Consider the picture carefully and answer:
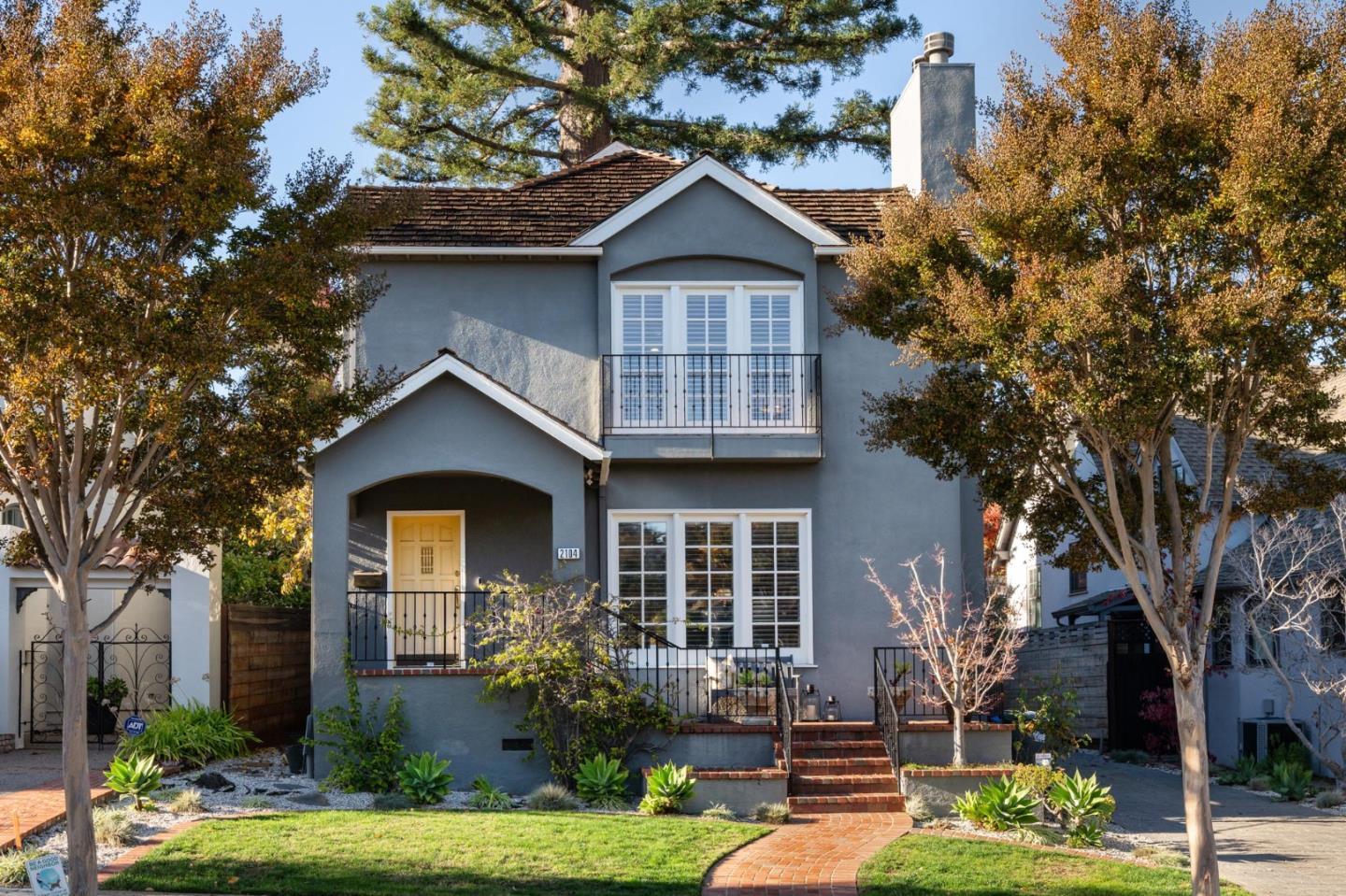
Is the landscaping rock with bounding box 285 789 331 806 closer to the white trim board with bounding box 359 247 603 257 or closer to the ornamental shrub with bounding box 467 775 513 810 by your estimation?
the ornamental shrub with bounding box 467 775 513 810

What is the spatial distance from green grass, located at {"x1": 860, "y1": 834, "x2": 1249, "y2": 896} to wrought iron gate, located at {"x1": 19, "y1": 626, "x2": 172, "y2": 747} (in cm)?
1105

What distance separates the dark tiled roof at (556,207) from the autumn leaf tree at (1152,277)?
693 centimetres

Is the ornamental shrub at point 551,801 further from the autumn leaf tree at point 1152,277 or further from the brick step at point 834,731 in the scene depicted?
the autumn leaf tree at point 1152,277

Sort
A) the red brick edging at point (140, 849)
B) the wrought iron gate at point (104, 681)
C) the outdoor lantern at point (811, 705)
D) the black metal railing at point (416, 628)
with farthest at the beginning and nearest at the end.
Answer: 1. the wrought iron gate at point (104, 681)
2. the outdoor lantern at point (811, 705)
3. the black metal railing at point (416, 628)
4. the red brick edging at point (140, 849)

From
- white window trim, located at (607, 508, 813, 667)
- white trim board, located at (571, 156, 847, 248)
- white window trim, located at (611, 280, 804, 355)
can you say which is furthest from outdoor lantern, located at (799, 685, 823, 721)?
white trim board, located at (571, 156, 847, 248)

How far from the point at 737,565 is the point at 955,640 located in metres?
3.64

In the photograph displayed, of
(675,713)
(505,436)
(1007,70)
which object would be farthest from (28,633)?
(1007,70)

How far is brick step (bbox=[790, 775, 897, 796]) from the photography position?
15.5 m

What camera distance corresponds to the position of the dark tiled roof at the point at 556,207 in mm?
18797

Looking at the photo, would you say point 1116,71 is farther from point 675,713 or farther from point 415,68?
point 415,68

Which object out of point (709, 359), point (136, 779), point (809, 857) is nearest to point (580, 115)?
point (709, 359)

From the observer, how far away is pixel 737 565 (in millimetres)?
18391

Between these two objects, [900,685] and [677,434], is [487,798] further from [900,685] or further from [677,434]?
[900,685]

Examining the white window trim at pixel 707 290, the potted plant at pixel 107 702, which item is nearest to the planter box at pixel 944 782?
the white window trim at pixel 707 290
